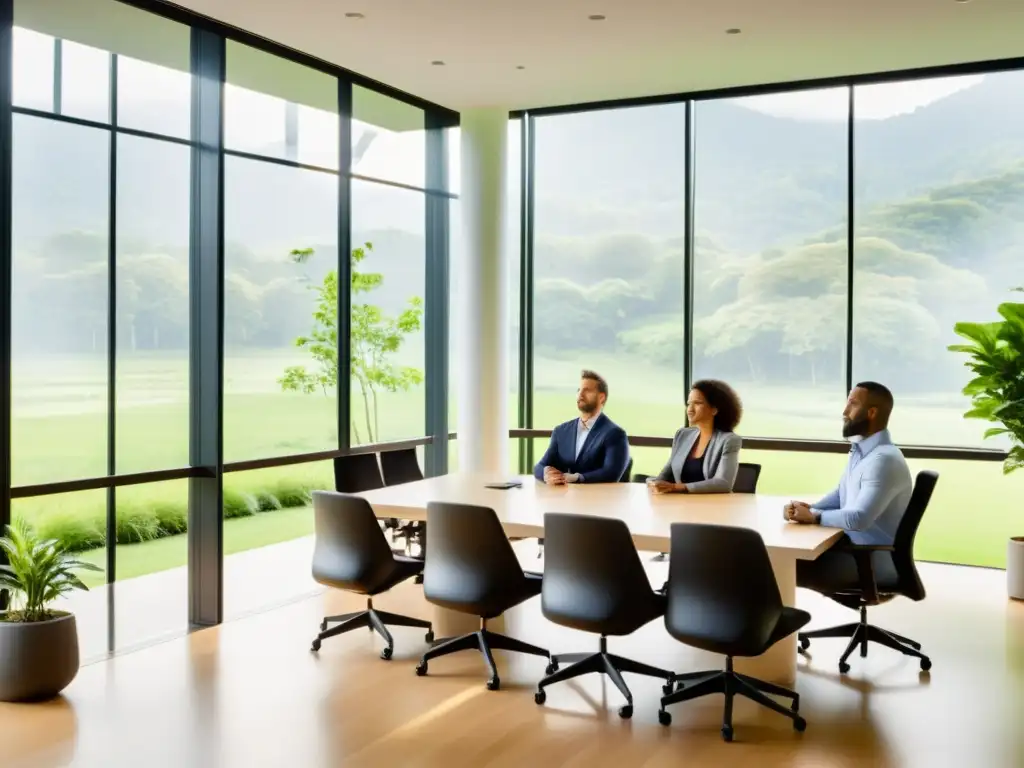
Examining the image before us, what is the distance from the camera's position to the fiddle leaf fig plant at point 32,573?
5012mm

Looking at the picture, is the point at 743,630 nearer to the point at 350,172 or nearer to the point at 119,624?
the point at 119,624

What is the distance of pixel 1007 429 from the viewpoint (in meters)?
7.18

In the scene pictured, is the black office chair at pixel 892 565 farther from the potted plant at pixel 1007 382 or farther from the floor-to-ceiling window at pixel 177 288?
the floor-to-ceiling window at pixel 177 288

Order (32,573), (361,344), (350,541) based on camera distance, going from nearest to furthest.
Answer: (32,573), (350,541), (361,344)

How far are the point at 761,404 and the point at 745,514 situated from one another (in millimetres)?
14790

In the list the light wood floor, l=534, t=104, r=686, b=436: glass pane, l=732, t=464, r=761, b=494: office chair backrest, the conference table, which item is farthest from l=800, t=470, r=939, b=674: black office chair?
l=534, t=104, r=686, b=436: glass pane

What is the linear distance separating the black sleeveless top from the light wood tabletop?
0.24m

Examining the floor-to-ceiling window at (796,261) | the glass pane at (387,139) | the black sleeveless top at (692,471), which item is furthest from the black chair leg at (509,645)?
the floor-to-ceiling window at (796,261)

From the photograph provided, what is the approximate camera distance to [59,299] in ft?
19.0

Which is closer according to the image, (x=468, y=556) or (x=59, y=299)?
(x=468, y=556)

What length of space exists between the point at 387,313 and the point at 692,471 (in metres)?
3.40

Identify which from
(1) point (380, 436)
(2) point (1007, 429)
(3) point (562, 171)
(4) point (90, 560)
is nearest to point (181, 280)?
(4) point (90, 560)

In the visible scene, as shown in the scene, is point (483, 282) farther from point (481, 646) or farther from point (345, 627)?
point (481, 646)

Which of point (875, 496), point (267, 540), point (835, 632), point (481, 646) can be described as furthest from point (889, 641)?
point (267, 540)
